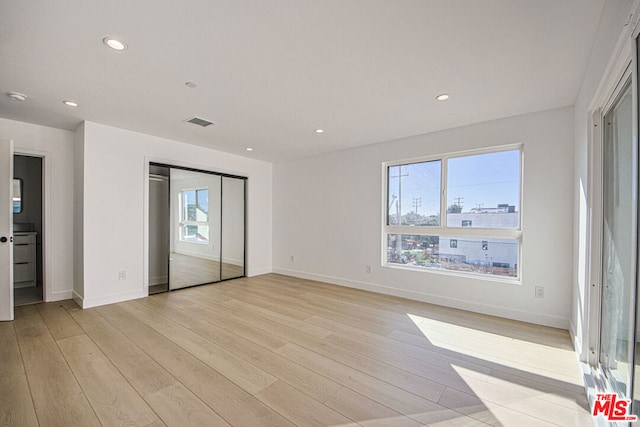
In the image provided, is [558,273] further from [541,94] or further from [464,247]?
[541,94]

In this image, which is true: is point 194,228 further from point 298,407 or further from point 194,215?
point 298,407

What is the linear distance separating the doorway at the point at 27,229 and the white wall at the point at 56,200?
606mm

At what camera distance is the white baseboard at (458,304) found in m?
3.00

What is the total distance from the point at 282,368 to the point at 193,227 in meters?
3.39

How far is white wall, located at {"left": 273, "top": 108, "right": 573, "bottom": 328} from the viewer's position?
2973 mm

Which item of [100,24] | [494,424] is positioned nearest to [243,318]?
[494,424]

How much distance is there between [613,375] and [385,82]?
8.66 ft


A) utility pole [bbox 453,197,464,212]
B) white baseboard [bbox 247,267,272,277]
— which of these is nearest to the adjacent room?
utility pole [bbox 453,197,464,212]

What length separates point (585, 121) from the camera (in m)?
2.24

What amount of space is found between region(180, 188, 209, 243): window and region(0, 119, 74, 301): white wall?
1448 millimetres

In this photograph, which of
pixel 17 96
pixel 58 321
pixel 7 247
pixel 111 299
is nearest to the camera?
pixel 17 96

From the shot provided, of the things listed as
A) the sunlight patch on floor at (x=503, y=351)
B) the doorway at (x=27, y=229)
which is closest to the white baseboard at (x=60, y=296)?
the doorway at (x=27, y=229)

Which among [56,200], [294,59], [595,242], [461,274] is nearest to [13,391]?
[56,200]

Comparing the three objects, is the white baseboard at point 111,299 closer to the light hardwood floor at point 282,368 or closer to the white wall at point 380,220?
the light hardwood floor at point 282,368
